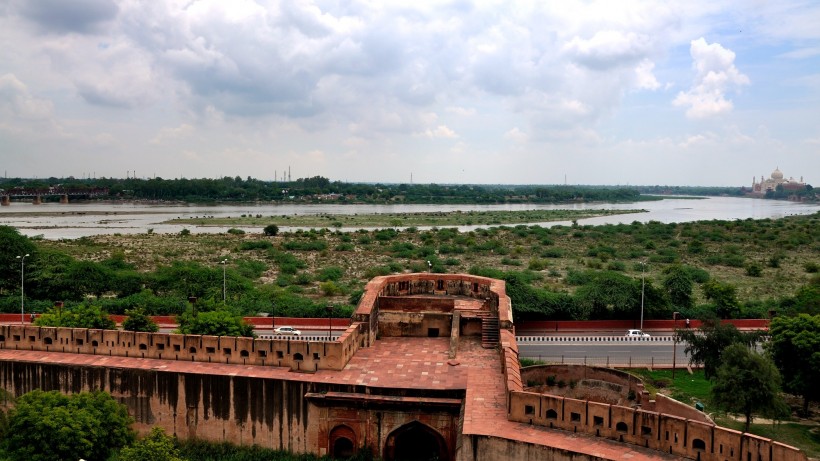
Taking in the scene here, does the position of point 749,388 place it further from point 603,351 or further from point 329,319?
point 329,319

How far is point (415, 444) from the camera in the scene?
698 inches

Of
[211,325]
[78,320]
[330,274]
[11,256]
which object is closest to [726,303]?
[211,325]

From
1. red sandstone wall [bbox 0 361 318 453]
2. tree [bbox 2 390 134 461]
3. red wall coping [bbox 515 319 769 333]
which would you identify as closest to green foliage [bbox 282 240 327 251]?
red wall coping [bbox 515 319 769 333]

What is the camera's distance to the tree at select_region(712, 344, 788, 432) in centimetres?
1659

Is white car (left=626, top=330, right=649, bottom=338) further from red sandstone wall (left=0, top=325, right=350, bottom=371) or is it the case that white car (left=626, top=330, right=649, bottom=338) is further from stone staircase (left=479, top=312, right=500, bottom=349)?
red sandstone wall (left=0, top=325, right=350, bottom=371)

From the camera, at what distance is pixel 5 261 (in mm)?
35500

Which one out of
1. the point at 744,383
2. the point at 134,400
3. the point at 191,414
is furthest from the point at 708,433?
the point at 134,400

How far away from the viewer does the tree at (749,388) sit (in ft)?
54.4

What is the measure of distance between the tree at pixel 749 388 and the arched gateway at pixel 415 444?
7483 millimetres

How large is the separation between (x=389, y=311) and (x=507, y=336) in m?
5.03

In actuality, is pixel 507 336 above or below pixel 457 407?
above

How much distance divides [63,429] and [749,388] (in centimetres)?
1681

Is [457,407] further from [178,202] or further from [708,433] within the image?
[178,202]

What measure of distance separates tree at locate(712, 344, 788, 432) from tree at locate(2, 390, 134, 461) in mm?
15385
